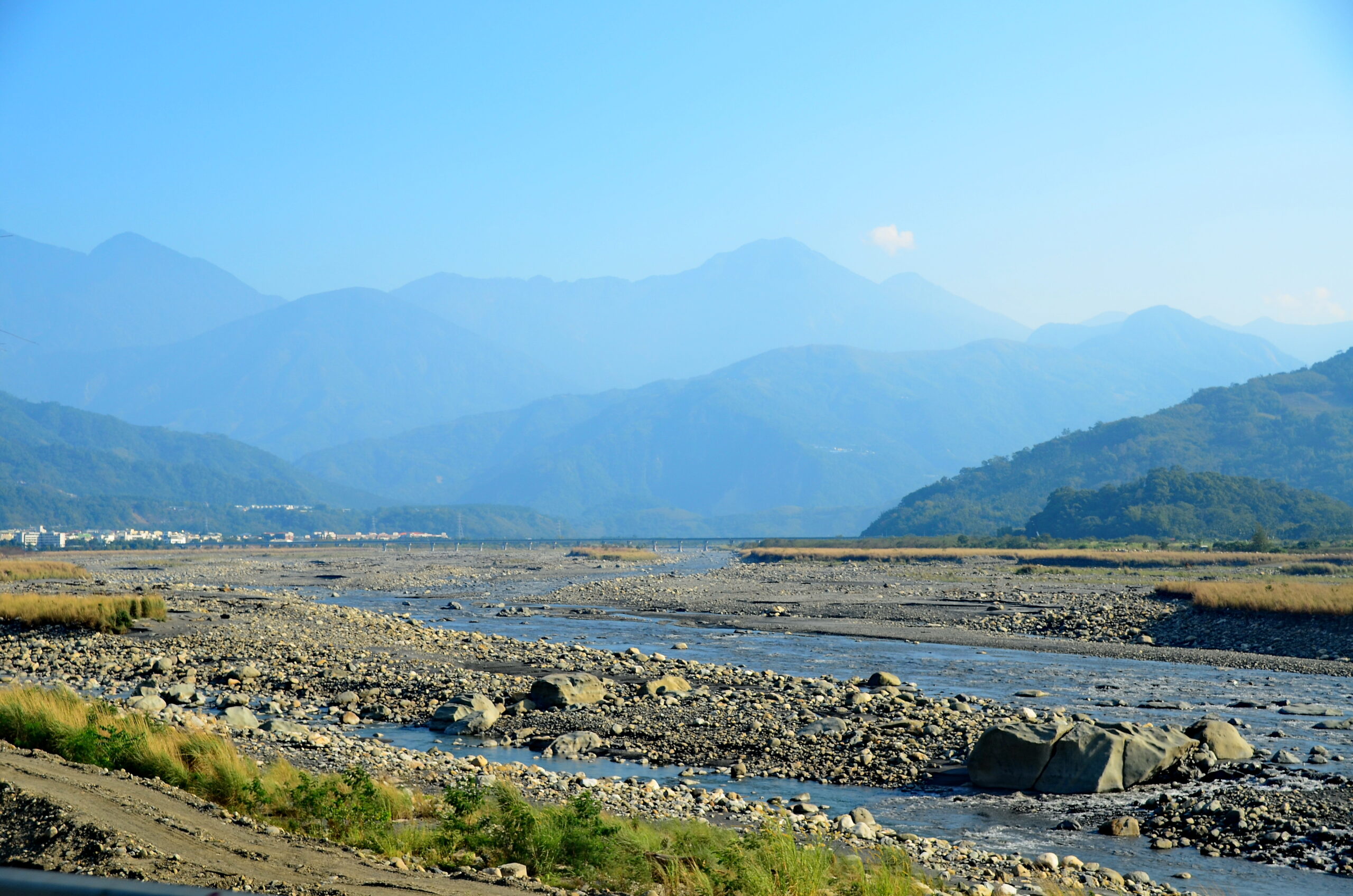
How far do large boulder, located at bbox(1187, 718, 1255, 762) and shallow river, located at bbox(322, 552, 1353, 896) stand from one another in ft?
3.87

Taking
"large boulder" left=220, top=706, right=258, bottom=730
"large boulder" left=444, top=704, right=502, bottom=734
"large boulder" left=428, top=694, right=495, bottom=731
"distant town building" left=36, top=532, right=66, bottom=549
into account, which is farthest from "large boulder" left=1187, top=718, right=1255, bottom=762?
"distant town building" left=36, top=532, right=66, bottom=549

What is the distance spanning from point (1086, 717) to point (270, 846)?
1757 cm

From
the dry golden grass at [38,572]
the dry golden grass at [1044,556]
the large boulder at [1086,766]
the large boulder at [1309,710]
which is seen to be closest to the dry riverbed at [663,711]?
the large boulder at [1086,766]

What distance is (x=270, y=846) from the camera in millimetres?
10570

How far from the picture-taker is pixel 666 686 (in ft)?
86.8

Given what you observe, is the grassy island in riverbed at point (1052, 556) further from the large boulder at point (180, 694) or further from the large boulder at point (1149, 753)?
the large boulder at point (180, 694)

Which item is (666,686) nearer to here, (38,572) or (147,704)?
(147,704)

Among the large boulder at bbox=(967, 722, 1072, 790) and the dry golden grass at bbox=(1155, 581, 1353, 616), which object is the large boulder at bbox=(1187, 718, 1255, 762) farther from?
the dry golden grass at bbox=(1155, 581, 1353, 616)

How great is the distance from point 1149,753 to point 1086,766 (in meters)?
1.28

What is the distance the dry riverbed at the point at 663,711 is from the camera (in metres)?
15.2

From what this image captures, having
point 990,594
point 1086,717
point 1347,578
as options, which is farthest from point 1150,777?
point 1347,578

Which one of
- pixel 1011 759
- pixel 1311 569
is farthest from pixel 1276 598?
pixel 1311 569

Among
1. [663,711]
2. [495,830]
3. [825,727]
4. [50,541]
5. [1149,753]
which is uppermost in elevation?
[495,830]

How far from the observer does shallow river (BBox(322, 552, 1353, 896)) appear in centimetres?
1434
